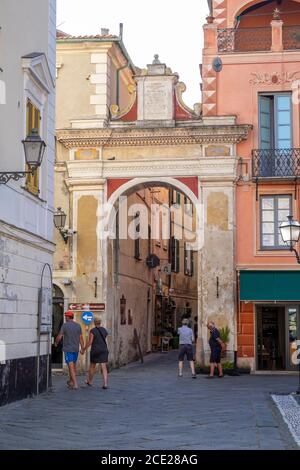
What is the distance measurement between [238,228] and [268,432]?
1350cm

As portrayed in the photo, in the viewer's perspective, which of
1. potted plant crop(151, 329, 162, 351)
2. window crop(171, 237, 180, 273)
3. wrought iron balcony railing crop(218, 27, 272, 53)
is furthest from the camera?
window crop(171, 237, 180, 273)

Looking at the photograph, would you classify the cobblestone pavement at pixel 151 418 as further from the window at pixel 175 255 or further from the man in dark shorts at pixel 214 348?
the window at pixel 175 255

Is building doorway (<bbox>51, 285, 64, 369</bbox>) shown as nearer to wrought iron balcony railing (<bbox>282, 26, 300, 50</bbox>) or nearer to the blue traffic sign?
the blue traffic sign

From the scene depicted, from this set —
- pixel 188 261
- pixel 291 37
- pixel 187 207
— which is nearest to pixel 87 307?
pixel 291 37

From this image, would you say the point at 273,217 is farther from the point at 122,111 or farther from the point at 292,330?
the point at 122,111

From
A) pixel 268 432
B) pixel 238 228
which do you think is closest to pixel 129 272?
pixel 238 228

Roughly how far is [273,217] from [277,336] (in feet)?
11.3

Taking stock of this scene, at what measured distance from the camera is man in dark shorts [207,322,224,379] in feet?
70.8

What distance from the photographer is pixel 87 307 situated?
2411 centimetres

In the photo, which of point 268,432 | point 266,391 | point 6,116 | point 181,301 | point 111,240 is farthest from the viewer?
point 181,301

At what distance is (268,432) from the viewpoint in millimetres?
10672

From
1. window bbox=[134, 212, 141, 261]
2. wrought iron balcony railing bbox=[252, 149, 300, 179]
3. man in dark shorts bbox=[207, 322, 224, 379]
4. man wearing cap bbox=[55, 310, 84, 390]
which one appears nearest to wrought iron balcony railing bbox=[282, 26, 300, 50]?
wrought iron balcony railing bbox=[252, 149, 300, 179]

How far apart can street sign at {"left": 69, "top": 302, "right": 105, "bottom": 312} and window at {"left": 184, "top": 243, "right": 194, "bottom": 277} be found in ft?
65.5

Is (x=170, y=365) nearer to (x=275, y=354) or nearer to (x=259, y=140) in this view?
(x=275, y=354)
